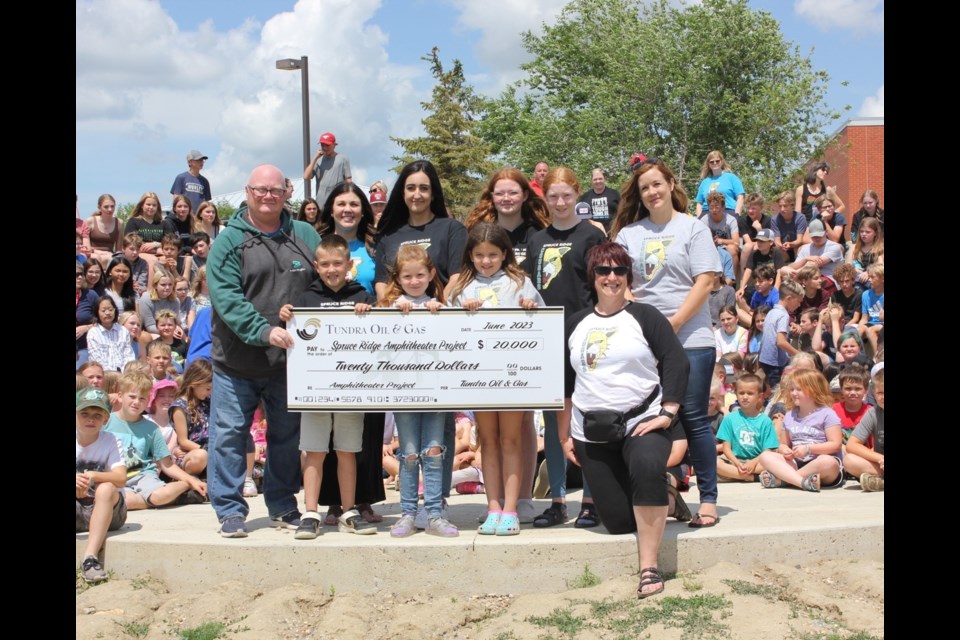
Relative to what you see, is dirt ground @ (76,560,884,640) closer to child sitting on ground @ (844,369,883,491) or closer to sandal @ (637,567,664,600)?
sandal @ (637,567,664,600)

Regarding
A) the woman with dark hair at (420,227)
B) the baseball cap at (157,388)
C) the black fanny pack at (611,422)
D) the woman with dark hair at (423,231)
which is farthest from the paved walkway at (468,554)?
the baseball cap at (157,388)

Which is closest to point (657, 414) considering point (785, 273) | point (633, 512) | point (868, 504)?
point (633, 512)

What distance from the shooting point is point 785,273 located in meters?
13.7

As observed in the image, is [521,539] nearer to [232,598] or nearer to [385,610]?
[385,610]

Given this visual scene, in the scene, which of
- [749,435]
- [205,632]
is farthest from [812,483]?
[205,632]

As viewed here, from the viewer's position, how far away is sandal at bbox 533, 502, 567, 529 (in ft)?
21.1

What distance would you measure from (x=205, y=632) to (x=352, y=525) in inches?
50.0

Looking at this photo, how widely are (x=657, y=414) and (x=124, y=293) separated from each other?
9.10 metres

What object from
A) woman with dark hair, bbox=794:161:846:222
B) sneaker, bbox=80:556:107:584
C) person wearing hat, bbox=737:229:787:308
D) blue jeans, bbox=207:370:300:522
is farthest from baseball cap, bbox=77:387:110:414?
woman with dark hair, bbox=794:161:846:222

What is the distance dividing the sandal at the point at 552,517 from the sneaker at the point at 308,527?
1430 mm

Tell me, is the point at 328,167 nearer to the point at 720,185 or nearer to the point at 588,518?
the point at 720,185

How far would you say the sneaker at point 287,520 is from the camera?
645 centimetres

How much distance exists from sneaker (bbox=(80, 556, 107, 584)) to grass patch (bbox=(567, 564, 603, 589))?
114 inches

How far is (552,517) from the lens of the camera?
6.46 meters
